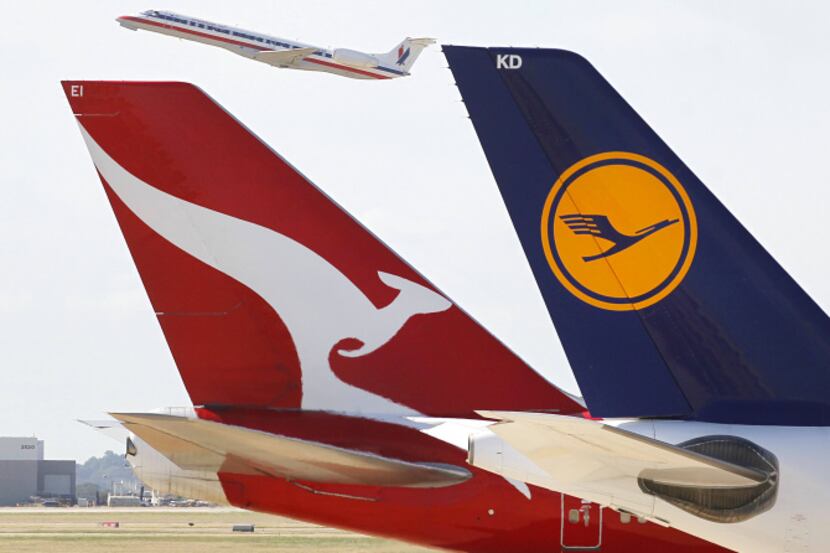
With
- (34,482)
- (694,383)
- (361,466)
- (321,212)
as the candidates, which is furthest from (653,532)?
(34,482)

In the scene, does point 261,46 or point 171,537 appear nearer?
point 171,537

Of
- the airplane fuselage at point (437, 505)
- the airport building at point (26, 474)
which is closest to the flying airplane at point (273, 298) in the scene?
the airplane fuselage at point (437, 505)

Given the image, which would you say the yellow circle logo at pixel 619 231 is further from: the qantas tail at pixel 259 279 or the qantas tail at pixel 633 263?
the qantas tail at pixel 259 279

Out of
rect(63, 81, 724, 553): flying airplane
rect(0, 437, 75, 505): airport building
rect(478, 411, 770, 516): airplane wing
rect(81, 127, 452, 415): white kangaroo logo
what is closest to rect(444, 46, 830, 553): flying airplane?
rect(478, 411, 770, 516): airplane wing

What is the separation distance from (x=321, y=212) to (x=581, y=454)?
8294mm

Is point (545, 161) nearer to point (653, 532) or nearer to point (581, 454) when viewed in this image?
point (581, 454)

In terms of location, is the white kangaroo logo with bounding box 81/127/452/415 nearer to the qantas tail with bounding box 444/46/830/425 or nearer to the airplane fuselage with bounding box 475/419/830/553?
the qantas tail with bounding box 444/46/830/425

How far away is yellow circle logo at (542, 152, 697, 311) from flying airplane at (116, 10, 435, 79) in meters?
52.6

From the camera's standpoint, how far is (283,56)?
62.8 metres

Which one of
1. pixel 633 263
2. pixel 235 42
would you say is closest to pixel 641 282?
pixel 633 263

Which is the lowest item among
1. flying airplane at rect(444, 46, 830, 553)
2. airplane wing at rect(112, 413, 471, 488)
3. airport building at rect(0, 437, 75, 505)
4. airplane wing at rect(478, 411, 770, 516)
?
airplane wing at rect(478, 411, 770, 516)

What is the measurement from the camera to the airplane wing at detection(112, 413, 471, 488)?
13922 millimetres

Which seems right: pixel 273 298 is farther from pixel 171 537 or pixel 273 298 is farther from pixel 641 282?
pixel 171 537

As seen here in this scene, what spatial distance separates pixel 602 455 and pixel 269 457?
570cm
